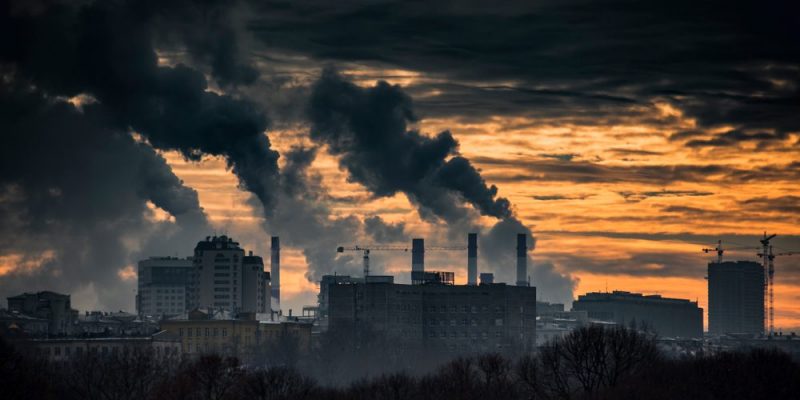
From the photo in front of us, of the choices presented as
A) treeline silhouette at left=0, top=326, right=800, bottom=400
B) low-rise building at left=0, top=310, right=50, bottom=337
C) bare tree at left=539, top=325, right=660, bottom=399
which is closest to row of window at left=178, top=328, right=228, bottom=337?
low-rise building at left=0, top=310, right=50, bottom=337

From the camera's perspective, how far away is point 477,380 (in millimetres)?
123875

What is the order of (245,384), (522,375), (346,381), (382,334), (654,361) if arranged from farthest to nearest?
1. (382,334)
2. (346,381)
3. (654,361)
4. (522,375)
5. (245,384)

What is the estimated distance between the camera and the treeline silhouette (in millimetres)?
108812

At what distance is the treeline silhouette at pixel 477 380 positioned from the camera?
109 m

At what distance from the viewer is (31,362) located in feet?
409

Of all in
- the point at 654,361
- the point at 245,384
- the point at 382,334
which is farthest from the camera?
the point at 382,334

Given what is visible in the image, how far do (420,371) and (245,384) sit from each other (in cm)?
6527

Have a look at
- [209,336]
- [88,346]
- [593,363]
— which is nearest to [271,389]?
[593,363]

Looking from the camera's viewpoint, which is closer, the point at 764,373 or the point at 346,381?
the point at 764,373

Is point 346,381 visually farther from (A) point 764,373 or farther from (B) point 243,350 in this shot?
(A) point 764,373

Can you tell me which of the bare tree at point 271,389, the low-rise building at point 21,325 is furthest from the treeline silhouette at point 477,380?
the low-rise building at point 21,325

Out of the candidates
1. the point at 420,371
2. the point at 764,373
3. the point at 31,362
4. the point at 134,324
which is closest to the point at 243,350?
the point at 134,324

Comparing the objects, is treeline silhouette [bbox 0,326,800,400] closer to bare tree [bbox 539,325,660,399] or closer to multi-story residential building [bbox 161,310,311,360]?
bare tree [bbox 539,325,660,399]

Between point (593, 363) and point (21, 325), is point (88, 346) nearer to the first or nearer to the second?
point (21, 325)
